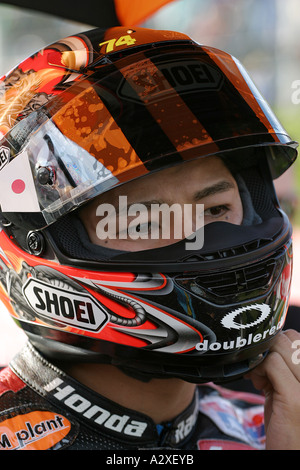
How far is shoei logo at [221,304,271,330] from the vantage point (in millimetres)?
1417

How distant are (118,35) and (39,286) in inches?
27.8

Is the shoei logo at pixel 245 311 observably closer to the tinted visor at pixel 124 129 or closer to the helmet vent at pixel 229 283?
the helmet vent at pixel 229 283

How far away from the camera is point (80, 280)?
143cm

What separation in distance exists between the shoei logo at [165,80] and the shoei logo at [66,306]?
19.6 inches

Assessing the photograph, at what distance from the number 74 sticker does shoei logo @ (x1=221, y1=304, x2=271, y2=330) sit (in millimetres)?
742

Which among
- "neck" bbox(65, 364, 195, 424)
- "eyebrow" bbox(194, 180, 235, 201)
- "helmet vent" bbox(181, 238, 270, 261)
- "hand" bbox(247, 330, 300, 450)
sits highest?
"eyebrow" bbox(194, 180, 235, 201)

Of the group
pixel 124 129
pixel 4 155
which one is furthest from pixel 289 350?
pixel 4 155

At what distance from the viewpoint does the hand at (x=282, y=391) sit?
1.53 metres

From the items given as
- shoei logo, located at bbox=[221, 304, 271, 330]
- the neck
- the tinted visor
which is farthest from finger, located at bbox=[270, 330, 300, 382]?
the tinted visor

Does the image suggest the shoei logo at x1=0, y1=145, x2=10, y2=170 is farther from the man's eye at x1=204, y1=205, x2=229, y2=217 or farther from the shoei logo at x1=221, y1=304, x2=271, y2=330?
the shoei logo at x1=221, y1=304, x2=271, y2=330

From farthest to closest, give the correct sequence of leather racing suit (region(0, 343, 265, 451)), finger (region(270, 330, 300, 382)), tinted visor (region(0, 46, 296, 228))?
1. finger (region(270, 330, 300, 382))
2. leather racing suit (region(0, 343, 265, 451))
3. tinted visor (region(0, 46, 296, 228))

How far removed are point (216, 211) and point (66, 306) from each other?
0.47 metres

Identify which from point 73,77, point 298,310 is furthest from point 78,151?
point 298,310

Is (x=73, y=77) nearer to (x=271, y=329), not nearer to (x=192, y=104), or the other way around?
(x=192, y=104)
